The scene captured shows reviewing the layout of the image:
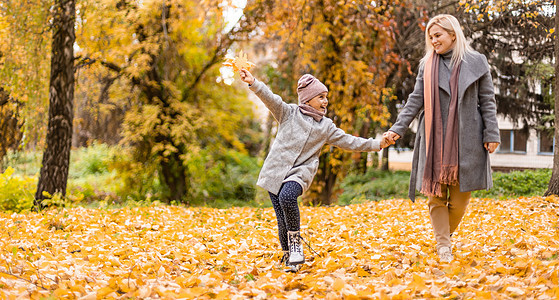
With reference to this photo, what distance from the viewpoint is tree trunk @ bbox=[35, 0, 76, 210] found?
7.64 metres

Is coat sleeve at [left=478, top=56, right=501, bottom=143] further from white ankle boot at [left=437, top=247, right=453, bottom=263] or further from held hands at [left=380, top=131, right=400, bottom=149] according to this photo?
white ankle boot at [left=437, top=247, right=453, bottom=263]

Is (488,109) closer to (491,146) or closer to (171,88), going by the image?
(491,146)

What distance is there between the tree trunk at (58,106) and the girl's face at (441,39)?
6209mm

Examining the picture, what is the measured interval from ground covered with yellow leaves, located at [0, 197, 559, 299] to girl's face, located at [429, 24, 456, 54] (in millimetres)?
1654

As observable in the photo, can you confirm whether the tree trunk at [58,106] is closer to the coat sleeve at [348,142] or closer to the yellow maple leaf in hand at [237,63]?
the yellow maple leaf in hand at [237,63]

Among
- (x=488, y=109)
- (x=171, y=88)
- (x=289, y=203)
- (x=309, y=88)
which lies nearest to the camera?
(x=289, y=203)

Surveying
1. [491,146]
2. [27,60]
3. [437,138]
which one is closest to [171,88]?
[27,60]

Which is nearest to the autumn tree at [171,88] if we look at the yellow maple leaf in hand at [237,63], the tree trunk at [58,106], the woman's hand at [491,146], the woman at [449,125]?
the tree trunk at [58,106]

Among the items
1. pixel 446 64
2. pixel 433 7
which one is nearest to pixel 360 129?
pixel 433 7

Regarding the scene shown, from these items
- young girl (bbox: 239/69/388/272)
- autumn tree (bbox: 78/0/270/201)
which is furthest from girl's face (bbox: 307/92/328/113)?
autumn tree (bbox: 78/0/270/201)

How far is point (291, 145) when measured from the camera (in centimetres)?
352

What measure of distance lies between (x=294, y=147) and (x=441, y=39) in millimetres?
1441

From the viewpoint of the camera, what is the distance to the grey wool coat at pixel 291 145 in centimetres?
347

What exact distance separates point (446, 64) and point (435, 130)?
0.54 meters
